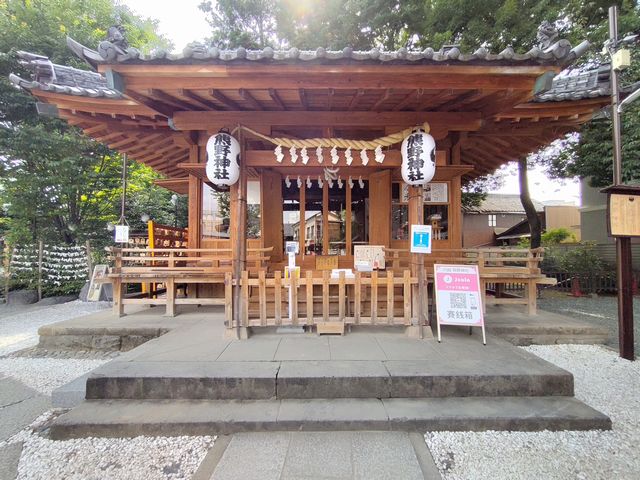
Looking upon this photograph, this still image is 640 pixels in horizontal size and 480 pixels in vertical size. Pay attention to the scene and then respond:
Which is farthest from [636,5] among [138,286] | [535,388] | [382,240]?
[138,286]

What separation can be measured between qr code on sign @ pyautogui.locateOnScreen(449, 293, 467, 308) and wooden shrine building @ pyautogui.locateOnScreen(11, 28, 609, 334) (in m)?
0.62

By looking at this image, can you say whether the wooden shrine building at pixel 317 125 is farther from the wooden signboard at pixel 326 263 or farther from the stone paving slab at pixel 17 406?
the stone paving slab at pixel 17 406

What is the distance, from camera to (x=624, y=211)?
4.64 metres

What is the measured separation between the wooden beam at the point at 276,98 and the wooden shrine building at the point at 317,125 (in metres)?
0.02

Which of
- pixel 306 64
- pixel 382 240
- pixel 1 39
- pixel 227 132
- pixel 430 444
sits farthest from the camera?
pixel 1 39

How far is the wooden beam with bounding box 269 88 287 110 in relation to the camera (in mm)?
3934

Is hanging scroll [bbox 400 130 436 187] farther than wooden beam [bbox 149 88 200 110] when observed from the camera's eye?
Yes

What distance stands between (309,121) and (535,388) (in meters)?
4.65

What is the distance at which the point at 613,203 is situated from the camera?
4.65m

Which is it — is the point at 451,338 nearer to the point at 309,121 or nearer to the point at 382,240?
the point at 382,240

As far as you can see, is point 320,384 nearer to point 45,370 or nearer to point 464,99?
point 464,99

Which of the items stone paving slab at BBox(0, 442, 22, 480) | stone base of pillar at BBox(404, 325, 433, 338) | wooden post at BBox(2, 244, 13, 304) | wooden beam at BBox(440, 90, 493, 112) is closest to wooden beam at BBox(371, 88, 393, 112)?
wooden beam at BBox(440, 90, 493, 112)

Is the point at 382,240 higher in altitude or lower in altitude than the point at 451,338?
higher

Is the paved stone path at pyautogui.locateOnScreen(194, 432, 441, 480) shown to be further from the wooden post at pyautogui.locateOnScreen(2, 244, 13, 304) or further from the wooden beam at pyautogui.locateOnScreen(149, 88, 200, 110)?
the wooden post at pyautogui.locateOnScreen(2, 244, 13, 304)
